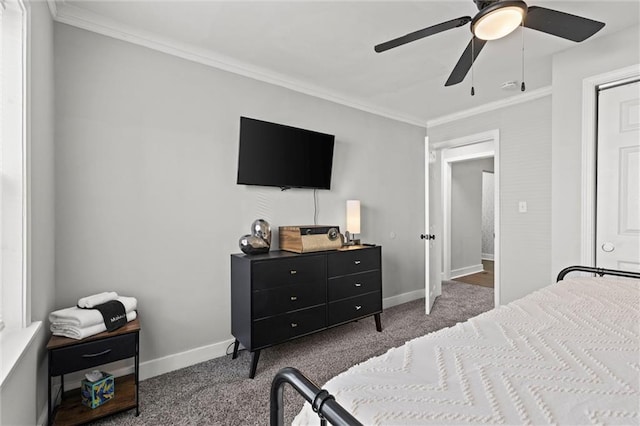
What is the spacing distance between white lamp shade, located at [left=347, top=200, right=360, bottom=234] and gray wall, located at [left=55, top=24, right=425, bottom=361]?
0.49m

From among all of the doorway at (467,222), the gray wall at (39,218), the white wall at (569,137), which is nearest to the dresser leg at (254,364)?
the gray wall at (39,218)

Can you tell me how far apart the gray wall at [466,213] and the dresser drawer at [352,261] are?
3.17m

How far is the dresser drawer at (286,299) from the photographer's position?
2.39 meters

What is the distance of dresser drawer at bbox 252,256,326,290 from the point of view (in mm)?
2398

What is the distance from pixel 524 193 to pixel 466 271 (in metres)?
2.82

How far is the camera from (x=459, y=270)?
5.82m

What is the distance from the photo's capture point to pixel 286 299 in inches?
99.8

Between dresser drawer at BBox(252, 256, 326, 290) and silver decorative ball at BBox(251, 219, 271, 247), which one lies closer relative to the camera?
dresser drawer at BBox(252, 256, 326, 290)

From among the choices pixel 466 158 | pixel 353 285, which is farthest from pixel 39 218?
pixel 466 158

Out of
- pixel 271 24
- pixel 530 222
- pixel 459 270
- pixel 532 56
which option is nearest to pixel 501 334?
pixel 271 24

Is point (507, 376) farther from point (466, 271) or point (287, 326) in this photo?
point (466, 271)

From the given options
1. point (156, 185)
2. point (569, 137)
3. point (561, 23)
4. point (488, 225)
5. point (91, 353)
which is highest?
point (561, 23)

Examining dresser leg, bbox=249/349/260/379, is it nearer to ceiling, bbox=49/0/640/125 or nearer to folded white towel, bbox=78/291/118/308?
folded white towel, bbox=78/291/118/308

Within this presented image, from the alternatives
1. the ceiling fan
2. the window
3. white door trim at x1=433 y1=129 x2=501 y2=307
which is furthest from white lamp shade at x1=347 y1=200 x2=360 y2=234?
the window
